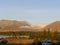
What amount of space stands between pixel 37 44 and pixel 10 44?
6817mm

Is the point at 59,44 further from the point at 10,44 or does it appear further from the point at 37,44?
the point at 10,44

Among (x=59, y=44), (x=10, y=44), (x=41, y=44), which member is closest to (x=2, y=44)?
(x=10, y=44)

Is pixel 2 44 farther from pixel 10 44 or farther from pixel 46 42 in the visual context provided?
pixel 46 42

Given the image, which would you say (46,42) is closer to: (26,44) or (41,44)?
(41,44)

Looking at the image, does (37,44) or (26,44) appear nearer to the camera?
(37,44)

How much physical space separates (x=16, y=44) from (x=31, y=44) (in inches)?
119

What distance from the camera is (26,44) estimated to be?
165 feet

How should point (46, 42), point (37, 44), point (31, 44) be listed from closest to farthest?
1. point (46, 42)
2. point (37, 44)
3. point (31, 44)

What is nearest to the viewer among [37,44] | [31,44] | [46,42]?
[46,42]

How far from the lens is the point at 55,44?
47812 millimetres

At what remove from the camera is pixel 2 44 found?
1815 inches

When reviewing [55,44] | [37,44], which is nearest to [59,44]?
[55,44]

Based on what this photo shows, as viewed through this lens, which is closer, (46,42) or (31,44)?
(46,42)

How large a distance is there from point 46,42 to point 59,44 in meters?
7.46
